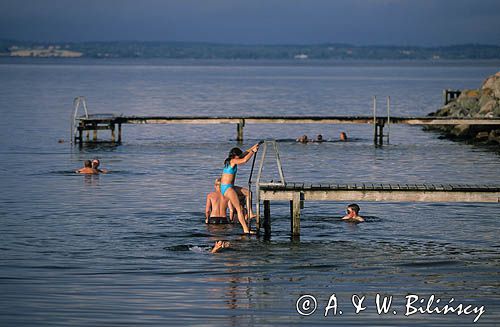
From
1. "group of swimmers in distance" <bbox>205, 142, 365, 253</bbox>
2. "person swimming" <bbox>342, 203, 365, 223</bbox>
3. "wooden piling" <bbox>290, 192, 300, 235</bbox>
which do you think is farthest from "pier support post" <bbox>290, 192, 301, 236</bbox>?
"person swimming" <bbox>342, 203, 365, 223</bbox>

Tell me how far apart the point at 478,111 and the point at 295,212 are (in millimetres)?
34007

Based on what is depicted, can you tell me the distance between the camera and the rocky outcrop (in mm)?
49406

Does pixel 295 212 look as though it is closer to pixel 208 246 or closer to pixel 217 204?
pixel 208 246

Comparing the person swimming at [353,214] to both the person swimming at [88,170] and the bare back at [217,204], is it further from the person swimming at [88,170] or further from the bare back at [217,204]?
the person swimming at [88,170]

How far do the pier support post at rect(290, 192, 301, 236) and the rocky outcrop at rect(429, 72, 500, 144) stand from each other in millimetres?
26951

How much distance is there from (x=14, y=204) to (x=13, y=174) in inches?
297

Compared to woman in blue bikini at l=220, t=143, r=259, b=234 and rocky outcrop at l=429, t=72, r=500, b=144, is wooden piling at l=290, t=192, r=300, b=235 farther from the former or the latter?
rocky outcrop at l=429, t=72, r=500, b=144

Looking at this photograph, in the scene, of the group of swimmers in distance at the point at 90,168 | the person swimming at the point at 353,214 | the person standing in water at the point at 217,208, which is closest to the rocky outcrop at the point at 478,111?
the group of swimmers in distance at the point at 90,168

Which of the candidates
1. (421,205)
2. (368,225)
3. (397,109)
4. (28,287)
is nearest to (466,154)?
(421,205)

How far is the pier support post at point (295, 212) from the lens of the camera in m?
21.2

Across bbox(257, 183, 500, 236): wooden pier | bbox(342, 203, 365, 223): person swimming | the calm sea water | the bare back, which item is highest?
bbox(257, 183, 500, 236): wooden pier

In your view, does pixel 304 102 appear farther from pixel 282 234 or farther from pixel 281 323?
pixel 281 323

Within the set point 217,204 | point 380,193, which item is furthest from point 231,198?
point 380,193

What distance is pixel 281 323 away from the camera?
1525cm
